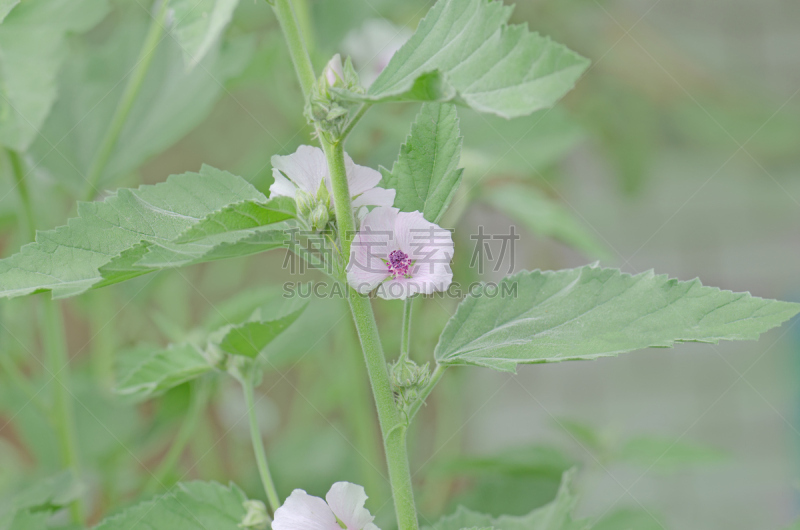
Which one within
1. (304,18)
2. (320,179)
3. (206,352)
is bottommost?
(206,352)

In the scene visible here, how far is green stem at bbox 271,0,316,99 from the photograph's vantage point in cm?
29

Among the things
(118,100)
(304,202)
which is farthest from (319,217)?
(118,100)

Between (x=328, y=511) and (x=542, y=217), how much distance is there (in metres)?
0.44

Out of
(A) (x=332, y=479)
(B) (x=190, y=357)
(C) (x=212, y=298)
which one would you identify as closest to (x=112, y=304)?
(C) (x=212, y=298)

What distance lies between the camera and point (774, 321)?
290 millimetres

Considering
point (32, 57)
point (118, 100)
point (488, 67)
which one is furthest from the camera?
point (118, 100)

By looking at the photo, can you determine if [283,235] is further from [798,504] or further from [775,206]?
[775,206]

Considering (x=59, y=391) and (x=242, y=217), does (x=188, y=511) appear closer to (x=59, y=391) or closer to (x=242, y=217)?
(x=242, y=217)

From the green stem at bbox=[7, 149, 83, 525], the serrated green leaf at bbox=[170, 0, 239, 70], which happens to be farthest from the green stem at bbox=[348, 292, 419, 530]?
the green stem at bbox=[7, 149, 83, 525]

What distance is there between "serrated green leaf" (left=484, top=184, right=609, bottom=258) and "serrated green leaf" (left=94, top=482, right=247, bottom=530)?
408mm

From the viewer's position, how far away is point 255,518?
346 millimetres

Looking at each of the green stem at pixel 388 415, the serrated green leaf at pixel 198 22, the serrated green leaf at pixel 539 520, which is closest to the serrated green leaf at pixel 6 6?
the serrated green leaf at pixel 198 22

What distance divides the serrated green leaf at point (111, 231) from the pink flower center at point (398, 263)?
61mm

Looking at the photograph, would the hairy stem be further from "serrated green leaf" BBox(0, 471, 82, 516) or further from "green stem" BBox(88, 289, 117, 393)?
"green stem" BBox(88, 289, 117, 393)
